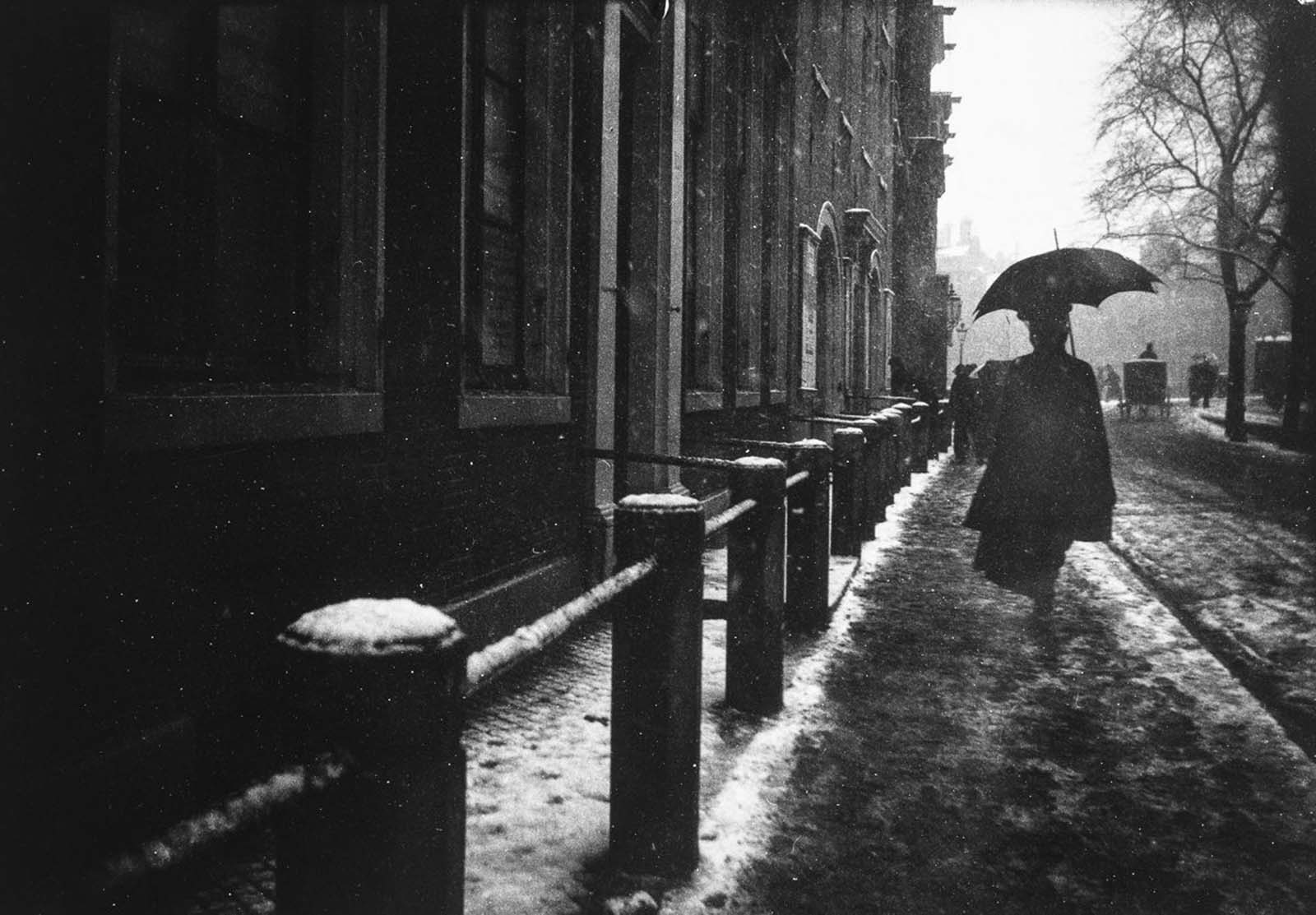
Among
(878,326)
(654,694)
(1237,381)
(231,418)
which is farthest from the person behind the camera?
(1237,381)

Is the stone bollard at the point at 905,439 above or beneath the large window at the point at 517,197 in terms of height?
beneath

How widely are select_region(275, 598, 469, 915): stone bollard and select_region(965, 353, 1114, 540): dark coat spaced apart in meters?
5.96

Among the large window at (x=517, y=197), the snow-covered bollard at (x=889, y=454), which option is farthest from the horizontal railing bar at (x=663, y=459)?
the snow-covered bollard at (x=889, y=454)

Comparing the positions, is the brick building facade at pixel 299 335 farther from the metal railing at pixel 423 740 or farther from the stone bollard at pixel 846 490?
the stone bollard at pixel 846 490

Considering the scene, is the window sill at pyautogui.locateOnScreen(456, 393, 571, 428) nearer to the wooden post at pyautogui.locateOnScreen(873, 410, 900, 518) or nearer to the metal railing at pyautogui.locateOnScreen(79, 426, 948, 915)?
the metal railing at pyautogui.locateOnScreen(79, 426, 948, 915)

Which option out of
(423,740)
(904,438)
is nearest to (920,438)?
(904,438)

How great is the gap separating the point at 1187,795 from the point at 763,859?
1.57 meters

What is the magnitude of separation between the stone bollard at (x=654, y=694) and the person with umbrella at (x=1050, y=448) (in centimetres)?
432

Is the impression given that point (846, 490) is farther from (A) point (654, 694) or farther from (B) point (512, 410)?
(A) point (654, 694)

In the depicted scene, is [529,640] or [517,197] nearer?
[529,640]

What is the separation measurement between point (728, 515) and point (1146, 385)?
3869 cm

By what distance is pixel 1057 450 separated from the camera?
6641 millimetres

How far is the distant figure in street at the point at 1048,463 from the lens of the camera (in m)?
6.60

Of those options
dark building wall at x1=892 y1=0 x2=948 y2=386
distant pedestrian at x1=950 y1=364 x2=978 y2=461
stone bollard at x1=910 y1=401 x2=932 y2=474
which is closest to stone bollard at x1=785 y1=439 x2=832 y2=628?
stone bollard at x1=910 y1=401 x2=932 y2=474
